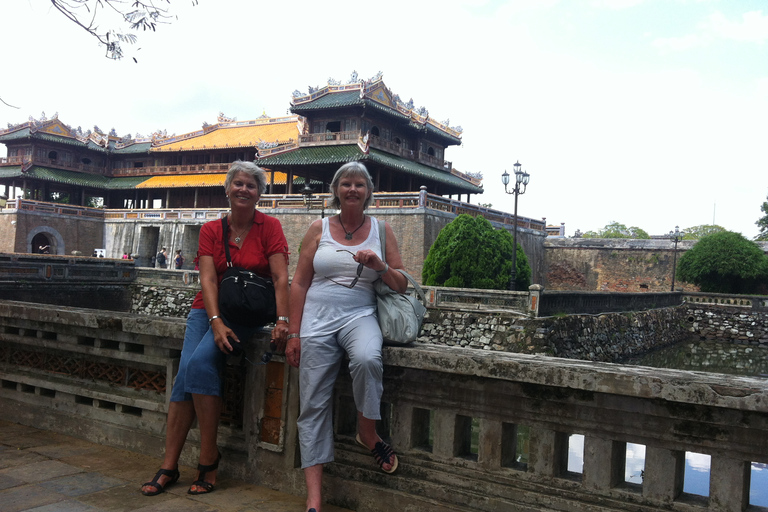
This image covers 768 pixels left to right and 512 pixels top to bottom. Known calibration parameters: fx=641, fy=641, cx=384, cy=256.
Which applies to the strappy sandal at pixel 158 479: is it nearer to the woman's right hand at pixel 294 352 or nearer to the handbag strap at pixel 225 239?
the woman's right hand at pixel 294 352

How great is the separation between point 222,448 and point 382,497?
106 centimetres

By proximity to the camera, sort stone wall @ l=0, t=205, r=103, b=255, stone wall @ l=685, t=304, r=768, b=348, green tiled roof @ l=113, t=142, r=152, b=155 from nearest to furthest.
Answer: stone wall @ l=685, t=304, r=768, b=348, stone wall @ l=0, t=205, r=103, b=255, green tiled roof @ l=113, t=142, r=152, b=155

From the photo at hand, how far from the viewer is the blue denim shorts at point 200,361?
10.6 ft

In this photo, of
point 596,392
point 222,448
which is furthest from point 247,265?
point 596,392

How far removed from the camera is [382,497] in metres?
3.00

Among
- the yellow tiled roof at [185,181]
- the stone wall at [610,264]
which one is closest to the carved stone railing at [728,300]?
the stone wall at [610,264]

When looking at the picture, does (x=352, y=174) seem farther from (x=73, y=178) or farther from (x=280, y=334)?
(x=73, y=178)

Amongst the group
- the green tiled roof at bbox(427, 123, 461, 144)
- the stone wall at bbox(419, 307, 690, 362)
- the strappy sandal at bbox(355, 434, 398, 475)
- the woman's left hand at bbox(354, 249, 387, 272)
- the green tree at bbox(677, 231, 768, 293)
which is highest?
the green tiled roof at bbox(427, 123, 461, 144)

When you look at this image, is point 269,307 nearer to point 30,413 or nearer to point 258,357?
point 258,357

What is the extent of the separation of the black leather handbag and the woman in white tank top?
0.80ft

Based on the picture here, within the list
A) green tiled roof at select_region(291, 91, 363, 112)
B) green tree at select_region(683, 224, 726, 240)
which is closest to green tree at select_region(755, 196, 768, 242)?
green tree at select_region(683, 224, 726, 240)

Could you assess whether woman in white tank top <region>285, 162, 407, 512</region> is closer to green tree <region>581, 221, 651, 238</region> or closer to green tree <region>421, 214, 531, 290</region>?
green tree <region>421, 214, 531, 290</region>

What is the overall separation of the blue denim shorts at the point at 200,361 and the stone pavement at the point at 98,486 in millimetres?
500

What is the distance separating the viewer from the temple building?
2808 cm
